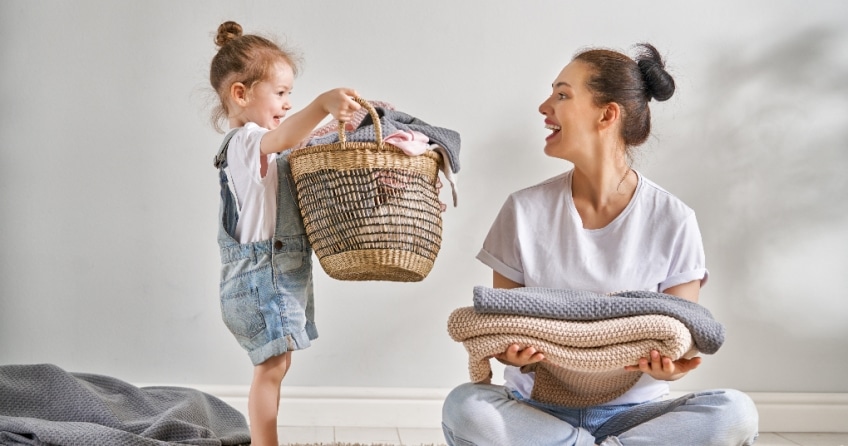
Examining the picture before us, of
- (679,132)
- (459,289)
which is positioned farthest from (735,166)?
(459,289)

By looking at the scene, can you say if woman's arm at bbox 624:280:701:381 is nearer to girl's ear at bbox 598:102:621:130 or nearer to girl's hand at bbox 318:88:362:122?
girl's ear at bbox 598:102:621:130

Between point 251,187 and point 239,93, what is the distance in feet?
0.74

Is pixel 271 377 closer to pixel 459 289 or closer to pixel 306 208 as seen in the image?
pixel 306 208

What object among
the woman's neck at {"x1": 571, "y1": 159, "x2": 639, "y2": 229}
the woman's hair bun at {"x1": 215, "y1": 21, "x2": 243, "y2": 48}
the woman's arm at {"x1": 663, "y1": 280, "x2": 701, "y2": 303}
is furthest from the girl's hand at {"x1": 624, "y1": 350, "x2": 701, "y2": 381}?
the woman's hair bun at {"x1": 215, "y1": 21, "x2": 243, "y2": 48}

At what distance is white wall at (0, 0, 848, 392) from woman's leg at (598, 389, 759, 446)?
1.07m

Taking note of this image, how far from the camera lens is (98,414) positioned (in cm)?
204

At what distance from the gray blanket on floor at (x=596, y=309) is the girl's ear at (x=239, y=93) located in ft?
2.29

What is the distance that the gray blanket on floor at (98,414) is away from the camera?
Result: 189cm

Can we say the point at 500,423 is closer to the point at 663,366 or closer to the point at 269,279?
the point at 663,366

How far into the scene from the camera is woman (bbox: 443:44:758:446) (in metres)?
1.73

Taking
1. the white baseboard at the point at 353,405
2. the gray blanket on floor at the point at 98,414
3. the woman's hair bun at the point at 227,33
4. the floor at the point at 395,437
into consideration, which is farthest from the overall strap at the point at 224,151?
the white baseboard at the point at 353,405

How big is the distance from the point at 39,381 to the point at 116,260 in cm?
54

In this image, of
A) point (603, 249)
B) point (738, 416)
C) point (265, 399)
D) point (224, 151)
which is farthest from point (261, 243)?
point (738, 416)

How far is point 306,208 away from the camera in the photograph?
1807 millimetres
